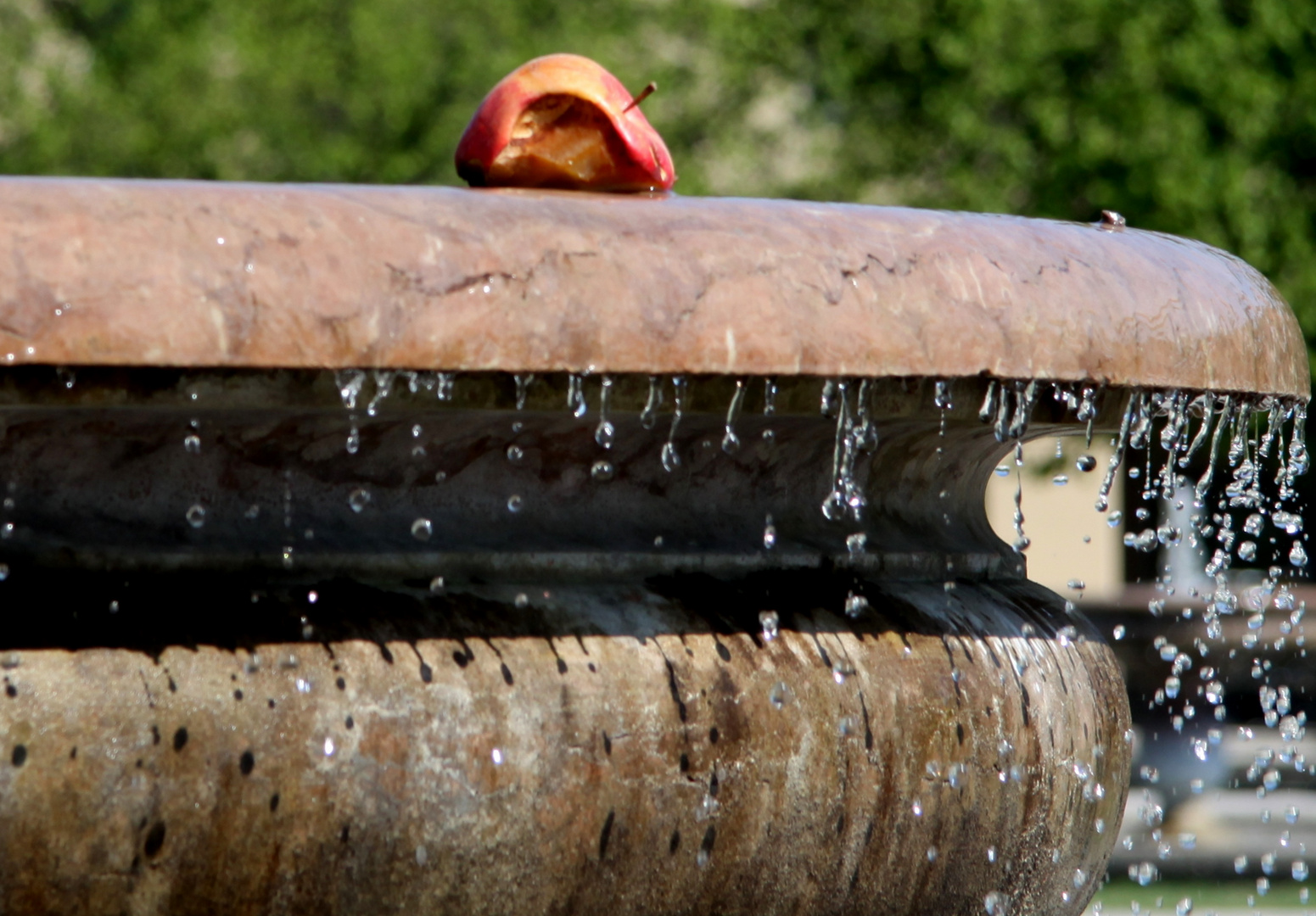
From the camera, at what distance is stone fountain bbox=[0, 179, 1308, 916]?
5.17 ft

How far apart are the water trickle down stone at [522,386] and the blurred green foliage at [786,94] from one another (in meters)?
9.36

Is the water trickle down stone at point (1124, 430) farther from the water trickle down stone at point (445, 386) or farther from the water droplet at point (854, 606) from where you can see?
the water trickle down stone at point (445, 386)

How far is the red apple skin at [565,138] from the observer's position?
2.13m

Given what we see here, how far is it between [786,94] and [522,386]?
1266 centimetres

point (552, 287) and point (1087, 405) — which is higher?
point (552, 287)

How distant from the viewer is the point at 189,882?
5.39 feet

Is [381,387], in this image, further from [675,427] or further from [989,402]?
[989,402]

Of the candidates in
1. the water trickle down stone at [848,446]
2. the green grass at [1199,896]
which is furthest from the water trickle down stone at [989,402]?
the green grass at [1199,896]

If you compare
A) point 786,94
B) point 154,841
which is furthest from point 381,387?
point 786,94

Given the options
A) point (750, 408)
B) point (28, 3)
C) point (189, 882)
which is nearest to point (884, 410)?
point (750, 408)

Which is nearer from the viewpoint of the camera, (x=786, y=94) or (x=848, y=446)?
(x=848, y=446)

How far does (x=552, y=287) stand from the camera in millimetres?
1612

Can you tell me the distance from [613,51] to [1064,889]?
11.9 metres

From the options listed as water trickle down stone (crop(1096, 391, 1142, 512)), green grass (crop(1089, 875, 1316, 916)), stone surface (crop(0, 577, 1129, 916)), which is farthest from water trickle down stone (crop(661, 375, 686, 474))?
green grass (crop(1089, 875, 1316, 916))
